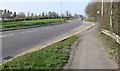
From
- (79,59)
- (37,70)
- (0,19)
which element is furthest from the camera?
(0,19)

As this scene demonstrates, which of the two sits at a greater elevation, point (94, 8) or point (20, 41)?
point (94, 8)

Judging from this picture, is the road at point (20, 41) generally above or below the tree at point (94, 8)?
below

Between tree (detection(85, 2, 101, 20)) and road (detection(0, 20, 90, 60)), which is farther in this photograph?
tree (detection(85, 2, 101, 20))

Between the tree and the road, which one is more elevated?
the tree

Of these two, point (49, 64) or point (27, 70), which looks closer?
point (27, 70)

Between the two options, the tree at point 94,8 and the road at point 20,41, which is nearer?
the road at point 20,41

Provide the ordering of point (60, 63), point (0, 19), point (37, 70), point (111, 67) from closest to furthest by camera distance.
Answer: point (37, 70) → point (111, 67) → point (60, 63) → point (0, 19)

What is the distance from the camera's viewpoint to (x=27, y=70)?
9.21 m

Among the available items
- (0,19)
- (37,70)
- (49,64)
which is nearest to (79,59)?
(49,64)

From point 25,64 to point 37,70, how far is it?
1.27 meters

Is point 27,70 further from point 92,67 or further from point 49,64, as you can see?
point 92,67

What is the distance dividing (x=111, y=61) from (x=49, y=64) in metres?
2.36

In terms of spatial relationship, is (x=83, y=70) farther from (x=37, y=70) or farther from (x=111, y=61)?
(x=111, y=61)

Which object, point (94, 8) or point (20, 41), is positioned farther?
point (94, 8)
